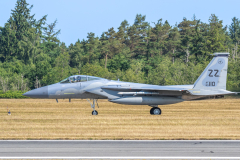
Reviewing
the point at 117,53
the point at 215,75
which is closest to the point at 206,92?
the point at 215,75

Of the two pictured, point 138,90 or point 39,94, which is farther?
point 138,90

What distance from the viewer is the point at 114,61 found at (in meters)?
80.7

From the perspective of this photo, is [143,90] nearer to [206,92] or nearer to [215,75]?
[206,92]

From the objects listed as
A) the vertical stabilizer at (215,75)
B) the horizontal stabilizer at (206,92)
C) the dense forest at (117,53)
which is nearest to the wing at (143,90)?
the horizontal stabilizer at (206,92)

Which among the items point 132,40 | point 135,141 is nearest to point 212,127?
point 135,141

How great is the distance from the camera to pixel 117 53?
93.8 metres

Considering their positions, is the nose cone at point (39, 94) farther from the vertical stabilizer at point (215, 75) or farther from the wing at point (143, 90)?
the vertical stabilizer at point (215, 75)

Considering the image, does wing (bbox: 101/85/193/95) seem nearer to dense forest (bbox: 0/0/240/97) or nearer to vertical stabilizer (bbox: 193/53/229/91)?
vertical stabilizer (bbox: 193/53/229/91)

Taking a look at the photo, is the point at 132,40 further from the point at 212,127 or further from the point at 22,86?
the point at 212,127

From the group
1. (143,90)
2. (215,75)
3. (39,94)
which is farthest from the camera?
(215,75)
